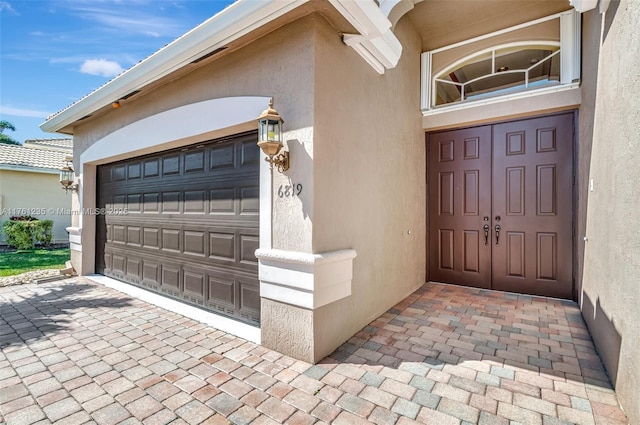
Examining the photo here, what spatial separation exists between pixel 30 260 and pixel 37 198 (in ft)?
16.9

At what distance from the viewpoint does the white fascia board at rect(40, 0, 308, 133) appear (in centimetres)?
276

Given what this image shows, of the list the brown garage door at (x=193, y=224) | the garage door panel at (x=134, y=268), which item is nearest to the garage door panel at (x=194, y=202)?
the brown garage door at (x=193, y=224)

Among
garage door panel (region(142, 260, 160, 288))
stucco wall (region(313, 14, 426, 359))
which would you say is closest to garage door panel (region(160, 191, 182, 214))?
garage door panel (region(142, 260, 160, 288))

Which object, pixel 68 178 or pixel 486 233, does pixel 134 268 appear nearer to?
pixel 68 178

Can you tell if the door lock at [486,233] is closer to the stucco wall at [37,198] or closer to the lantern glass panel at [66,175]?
the lantern glass panel at [66,175]

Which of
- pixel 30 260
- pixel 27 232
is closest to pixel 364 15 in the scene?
pixel 30 260

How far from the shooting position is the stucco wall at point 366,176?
297 cm

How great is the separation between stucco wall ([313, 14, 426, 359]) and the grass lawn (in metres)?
7.70

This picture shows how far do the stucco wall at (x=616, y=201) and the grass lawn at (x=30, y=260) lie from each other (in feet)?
32.6

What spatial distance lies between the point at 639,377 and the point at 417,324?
6.85ft

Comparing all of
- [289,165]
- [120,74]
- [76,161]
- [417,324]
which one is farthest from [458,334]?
[76,161]

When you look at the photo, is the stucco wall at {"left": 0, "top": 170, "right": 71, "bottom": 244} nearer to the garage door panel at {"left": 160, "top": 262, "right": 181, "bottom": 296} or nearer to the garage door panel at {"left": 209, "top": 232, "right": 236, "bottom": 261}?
the garage door panel at {"left": 160, "top": 262, "right": 181, "bottom": 296}

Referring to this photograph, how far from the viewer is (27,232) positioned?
1039 centimetres

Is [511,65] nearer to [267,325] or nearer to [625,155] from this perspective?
[625,155]
